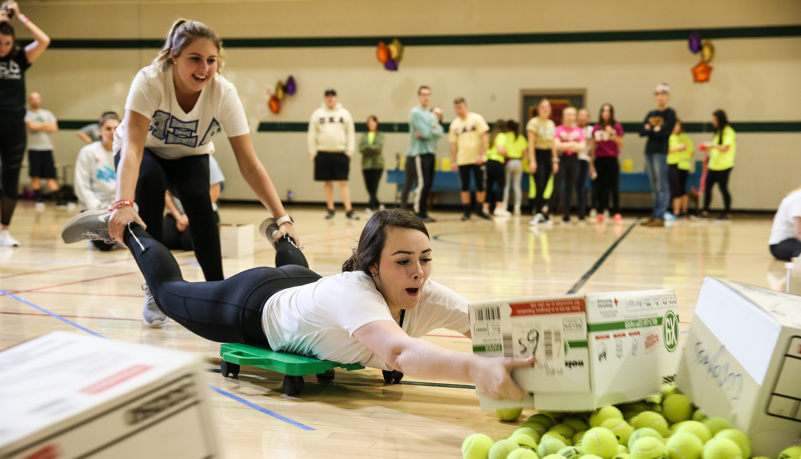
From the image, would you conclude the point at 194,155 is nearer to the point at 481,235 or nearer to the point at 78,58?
the point at 481,235

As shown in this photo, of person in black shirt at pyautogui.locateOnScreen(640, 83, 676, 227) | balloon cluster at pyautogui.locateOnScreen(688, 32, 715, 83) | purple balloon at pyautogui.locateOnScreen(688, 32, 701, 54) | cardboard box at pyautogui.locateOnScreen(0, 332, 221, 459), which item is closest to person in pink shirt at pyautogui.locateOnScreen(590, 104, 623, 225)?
person in black shirt at pyautogui.locateOnScreen(640, 83, 676, 227)

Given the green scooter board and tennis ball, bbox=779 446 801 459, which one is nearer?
tennis ball, bbox=779 446 801 459

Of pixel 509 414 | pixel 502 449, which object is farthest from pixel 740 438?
pixel 509 414

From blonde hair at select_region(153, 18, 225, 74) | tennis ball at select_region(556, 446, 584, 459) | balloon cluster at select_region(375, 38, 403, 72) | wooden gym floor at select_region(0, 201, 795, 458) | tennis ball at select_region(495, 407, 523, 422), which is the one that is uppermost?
balloon cluster at select_region(375, 38, 403, 72)

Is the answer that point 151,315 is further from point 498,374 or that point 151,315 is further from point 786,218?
point 786,218

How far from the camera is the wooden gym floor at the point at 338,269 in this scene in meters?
1.99

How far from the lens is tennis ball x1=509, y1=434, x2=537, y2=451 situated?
1.71 meters

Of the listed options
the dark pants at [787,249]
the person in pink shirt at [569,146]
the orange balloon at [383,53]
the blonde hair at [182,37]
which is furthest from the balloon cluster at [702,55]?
the blonde hair at [182,37]

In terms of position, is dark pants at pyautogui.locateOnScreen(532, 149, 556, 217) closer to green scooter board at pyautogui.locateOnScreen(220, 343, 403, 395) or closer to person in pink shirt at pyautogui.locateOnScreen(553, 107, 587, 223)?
person in pink shirt at pyautogui.locateOnScreen(553, 107, 587, 223)

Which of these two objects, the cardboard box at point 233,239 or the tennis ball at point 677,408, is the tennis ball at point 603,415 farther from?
the cardboard box at point 233,239

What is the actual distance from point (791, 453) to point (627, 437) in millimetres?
352

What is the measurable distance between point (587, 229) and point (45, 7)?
12.0m

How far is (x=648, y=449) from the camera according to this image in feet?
5.14

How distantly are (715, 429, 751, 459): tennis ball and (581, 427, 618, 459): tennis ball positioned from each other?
24 centimetres
